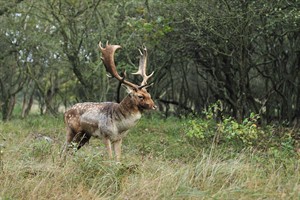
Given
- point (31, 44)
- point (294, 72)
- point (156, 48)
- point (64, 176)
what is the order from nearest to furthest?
point (64, 176), point (294, 72), point (156, 48), point (31, 44)

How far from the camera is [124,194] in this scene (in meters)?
6.05

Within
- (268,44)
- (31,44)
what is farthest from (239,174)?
(31,44)

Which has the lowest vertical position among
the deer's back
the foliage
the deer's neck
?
the foliage

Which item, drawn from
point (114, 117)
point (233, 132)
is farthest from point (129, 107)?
point (233, 132)

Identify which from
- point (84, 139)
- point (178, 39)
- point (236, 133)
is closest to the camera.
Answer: point (236, 133)

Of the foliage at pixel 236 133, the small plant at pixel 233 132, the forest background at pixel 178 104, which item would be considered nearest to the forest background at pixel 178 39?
the forest background at pixel 178 104

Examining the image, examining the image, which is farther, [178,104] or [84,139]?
[178,104]

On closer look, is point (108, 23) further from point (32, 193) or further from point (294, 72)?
point (32, 193)

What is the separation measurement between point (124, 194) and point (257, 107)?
40.2 ft

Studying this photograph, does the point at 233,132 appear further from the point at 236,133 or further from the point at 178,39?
the point at 178,39

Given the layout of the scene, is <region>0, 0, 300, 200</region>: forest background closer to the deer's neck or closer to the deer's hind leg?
the deer's hind leg

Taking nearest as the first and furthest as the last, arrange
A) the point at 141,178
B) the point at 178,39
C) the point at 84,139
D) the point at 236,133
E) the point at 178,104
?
the point at 141,178 → the point at 236,133 → the point at 84,139 → the point at 178,39 → the point at 178,104

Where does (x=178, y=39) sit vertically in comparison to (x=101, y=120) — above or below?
above

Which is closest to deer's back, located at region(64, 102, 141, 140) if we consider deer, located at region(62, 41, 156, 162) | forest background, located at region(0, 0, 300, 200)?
deer, located at region(62, 41, 156, 162)
